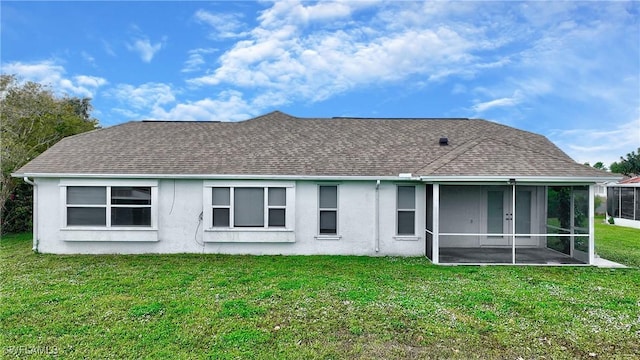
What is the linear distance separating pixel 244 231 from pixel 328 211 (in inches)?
106

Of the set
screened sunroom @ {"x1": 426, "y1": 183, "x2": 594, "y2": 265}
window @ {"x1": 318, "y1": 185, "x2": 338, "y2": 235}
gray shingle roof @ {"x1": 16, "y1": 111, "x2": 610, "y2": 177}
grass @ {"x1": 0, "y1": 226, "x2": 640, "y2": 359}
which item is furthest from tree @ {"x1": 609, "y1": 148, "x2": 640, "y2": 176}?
window @ {"x1": 318, "y1": 185, "x2": 338, "y2": 235}

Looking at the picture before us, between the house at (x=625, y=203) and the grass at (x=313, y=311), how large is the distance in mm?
15666

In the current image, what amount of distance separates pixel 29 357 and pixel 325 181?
7743 mm

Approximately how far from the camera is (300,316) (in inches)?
212

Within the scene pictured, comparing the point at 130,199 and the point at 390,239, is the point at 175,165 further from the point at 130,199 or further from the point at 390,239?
the point at 390,239

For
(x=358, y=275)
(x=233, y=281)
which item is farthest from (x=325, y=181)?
(x=233, y=281)

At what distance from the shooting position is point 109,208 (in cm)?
1020

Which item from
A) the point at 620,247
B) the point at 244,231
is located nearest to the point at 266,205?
the point at 244,231

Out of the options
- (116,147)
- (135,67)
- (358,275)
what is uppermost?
(135,67)

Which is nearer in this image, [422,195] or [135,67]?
[422,195]

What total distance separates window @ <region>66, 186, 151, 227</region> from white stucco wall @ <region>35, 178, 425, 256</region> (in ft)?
0.89

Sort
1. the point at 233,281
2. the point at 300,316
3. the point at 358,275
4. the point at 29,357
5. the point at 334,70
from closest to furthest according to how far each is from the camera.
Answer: the point at 29,357
the point at 300,316
the point at 233,281
the point at 358,275
the point at 334,70

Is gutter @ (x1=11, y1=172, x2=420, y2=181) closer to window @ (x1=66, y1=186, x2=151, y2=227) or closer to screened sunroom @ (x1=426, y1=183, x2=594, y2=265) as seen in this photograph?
window @ (x1=66, y1=186, x2=151, y2=227)

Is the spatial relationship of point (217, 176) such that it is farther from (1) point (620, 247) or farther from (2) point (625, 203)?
(2) point (625, 203)
